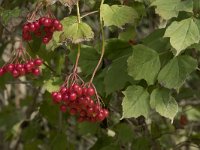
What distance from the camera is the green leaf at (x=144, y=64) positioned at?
2164 millimetres

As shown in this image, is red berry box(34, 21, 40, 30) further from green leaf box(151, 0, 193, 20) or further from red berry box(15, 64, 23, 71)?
green leaf box(151, 0, 193, 20)

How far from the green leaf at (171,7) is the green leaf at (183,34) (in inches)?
2.0

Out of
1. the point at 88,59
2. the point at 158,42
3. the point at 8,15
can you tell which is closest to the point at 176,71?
the point at 158,42

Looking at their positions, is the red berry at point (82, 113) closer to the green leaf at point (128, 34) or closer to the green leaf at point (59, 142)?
the green leaf at point (128, 34)

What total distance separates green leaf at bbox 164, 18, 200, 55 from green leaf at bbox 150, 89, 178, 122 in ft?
0.82

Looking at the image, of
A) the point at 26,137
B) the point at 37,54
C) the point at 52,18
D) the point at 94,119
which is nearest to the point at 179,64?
the point at 94,119

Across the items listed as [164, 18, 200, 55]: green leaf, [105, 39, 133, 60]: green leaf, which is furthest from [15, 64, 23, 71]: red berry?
[164, 18, 200, 55]: green leaf

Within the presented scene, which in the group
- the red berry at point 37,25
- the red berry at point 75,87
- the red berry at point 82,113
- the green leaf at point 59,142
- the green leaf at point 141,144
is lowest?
the green leaf at point 59,142

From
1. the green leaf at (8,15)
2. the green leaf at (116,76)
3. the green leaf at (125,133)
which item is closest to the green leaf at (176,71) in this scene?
the green leaf at (116,76)

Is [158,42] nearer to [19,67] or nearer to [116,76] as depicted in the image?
[116,76]

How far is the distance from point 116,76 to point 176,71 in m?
0.35

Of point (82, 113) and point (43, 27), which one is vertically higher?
point (43, 27)

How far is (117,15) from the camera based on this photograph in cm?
219

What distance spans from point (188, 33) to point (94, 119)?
1.81ft
